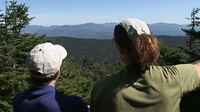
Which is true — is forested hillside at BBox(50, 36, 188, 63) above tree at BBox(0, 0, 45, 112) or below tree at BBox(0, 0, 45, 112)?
below

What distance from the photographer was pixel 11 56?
13.9 m

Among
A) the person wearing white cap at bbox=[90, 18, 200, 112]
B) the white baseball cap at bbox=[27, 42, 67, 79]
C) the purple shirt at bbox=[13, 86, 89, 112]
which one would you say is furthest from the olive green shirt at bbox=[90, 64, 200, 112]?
the white baseball cap at bbox=[27, 42, 67, 79]

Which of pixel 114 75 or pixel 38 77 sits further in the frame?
pixel 38 77

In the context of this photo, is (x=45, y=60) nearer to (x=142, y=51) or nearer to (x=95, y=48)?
(x=142, y=51)

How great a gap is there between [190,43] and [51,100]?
31.1 meters

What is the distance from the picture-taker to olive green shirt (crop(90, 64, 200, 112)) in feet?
4.05

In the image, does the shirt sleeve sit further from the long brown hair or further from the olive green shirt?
the long brown hair

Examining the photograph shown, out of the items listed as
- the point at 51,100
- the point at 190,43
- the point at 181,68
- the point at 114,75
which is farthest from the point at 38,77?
the point at 190,43

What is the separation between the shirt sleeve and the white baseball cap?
1126 mm

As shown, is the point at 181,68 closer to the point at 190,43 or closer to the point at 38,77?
the point at 38,77

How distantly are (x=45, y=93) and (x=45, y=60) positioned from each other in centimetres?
32

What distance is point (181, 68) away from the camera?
1326mm

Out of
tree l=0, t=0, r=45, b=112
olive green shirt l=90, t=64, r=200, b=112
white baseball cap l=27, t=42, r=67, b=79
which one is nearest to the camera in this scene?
olive green shirt l=90, t=64, r=200, b=112

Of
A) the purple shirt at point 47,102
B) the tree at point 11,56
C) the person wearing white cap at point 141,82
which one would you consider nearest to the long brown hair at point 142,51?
the person wearing white cap at point 141,82
